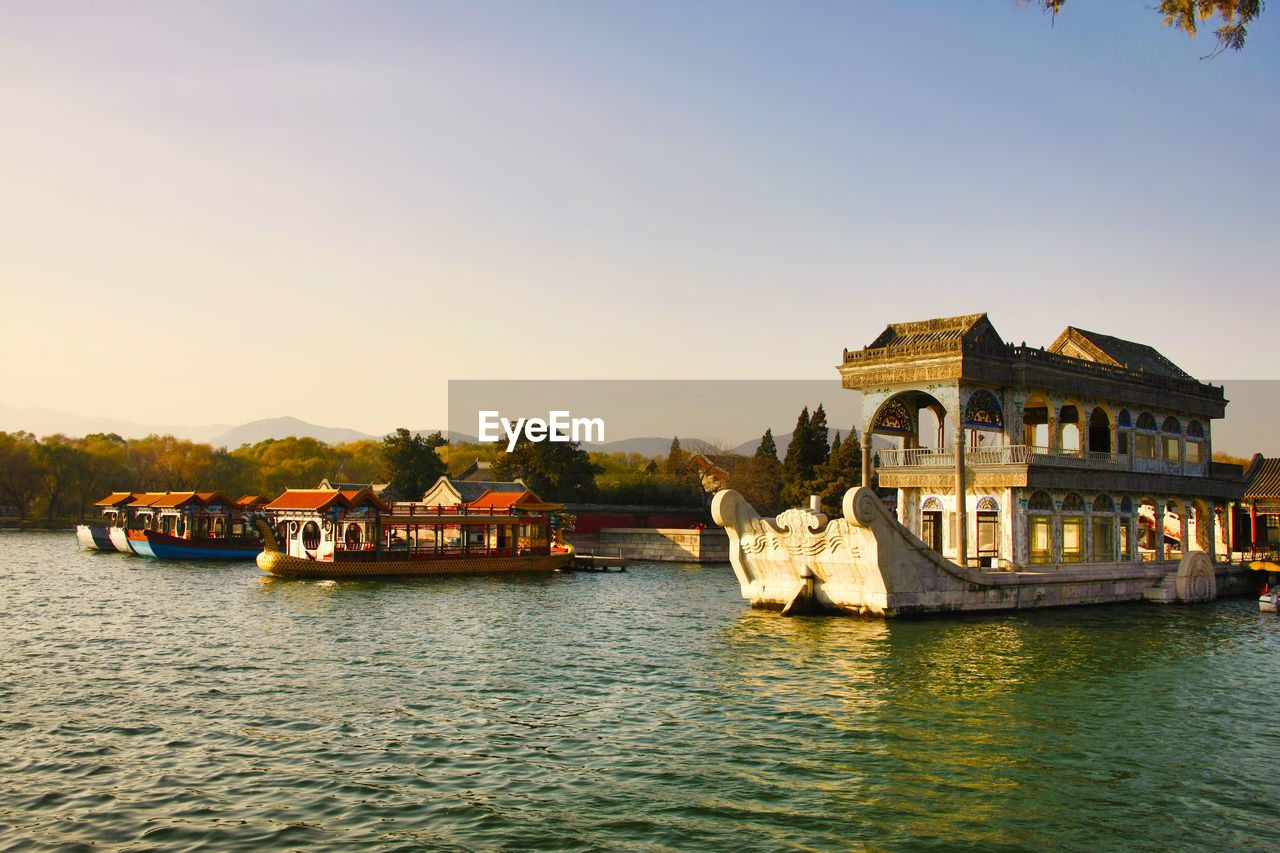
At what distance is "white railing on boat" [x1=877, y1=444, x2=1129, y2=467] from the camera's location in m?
28.4

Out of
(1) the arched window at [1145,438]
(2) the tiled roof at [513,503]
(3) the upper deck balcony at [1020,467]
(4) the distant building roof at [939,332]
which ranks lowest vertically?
(2) the tiled roof at [513,503]

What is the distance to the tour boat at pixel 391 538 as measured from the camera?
41.2 metres

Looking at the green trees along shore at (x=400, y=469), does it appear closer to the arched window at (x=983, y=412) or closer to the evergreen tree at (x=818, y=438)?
the evergreen tree at (x=818, y=438)

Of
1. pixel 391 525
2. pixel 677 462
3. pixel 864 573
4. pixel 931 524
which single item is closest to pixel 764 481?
pixel 677 462

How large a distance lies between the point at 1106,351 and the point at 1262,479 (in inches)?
754

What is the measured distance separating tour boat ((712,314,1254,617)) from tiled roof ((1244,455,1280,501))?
12339mm

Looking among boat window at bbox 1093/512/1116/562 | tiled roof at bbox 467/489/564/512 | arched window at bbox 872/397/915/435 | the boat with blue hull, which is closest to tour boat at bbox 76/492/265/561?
the boat with blue hull

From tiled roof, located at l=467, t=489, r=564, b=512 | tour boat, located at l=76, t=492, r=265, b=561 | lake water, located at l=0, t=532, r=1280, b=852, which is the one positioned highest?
tiled roof, located at l=467, t=489, r=564, b=512

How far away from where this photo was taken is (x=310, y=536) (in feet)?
138

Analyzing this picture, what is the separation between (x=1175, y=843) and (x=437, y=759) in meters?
8.49

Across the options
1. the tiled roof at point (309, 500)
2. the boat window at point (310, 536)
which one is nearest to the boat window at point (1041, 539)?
the tiled roof at point (309, 500)

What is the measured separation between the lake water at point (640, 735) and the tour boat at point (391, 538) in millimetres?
14447

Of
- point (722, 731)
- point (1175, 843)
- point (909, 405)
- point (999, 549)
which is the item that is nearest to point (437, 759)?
point (722, 731)

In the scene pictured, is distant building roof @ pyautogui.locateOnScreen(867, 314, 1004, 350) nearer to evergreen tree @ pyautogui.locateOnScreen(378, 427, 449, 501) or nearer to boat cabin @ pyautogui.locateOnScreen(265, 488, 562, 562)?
boat cabin @ pyautogui.locateOnScreen(265, 488, 562, 562)
